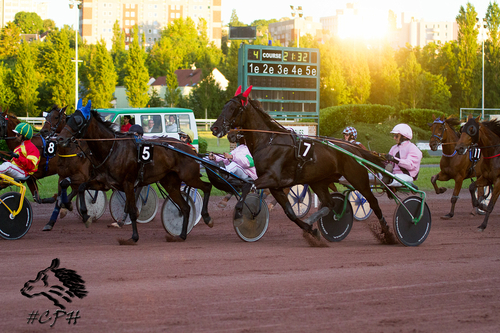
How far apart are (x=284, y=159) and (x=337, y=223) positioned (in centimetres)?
119

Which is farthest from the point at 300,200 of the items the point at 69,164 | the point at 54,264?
the point at 54,264

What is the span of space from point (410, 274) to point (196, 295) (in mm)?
2109

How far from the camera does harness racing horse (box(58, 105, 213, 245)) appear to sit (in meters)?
7.06

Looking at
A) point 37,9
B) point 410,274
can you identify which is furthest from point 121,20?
point 410,274

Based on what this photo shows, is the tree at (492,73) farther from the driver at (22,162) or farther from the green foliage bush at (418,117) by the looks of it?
the driver at (22,162)

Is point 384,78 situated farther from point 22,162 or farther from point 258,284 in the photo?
point 258,284

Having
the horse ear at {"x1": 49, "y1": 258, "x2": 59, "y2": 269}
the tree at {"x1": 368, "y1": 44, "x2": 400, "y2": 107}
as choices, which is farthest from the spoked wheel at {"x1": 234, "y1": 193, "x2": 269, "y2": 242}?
the tree at {"x1": 368, "y1": 44, "x2": 400, "y2": 107}

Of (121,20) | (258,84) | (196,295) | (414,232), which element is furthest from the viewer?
(121,20)

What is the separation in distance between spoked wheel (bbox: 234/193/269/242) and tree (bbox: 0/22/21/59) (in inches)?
2052

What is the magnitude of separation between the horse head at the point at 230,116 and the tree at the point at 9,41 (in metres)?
52.1

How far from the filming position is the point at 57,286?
Result: 4.98 meters

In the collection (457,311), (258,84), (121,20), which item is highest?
(121,20)

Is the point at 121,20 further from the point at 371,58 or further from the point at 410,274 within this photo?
the point at 410,274

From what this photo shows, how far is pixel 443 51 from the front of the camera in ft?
148
